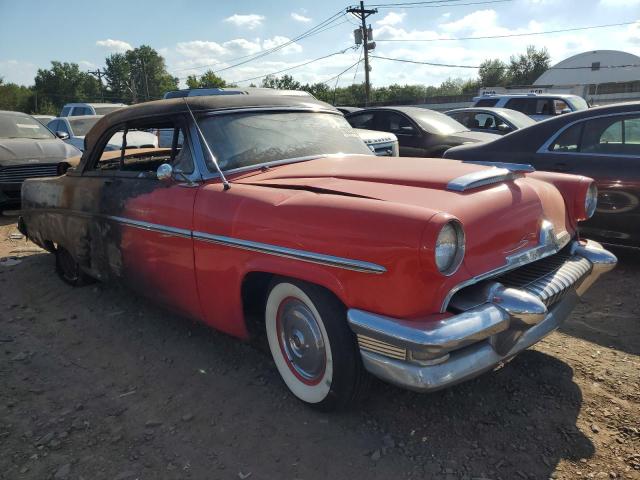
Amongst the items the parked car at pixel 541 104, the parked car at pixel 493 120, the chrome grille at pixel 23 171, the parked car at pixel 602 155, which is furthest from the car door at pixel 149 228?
the parked car at pixel 541 104

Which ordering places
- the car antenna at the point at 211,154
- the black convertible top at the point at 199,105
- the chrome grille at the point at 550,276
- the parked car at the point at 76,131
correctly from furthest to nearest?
the parked car at the point at 76,131 → the black convertible top at the point at 199,105 → the car antenna at the point at 211,154 → the chrome grille at the point at 550,276

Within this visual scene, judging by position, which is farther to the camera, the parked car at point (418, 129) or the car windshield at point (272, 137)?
the parked car at point (418, 129)

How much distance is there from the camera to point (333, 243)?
2238 mm

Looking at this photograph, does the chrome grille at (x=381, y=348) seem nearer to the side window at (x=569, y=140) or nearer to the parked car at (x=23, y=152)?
the side window at (x=569, y=140)

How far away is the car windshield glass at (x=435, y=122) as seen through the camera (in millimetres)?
8250

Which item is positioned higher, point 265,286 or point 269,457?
point 265,286

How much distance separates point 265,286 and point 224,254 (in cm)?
30

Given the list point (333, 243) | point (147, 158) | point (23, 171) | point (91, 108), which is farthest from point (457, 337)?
point (91, 108)

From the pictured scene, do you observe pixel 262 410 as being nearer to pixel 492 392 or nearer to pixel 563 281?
pixel 492 392

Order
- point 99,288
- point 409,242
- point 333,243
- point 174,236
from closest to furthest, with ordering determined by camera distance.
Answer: point 409,242
point 333,243
point 174,236
point 99,288

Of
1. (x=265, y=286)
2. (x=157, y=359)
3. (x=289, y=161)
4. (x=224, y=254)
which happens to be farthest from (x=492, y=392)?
(x=157, y=359)

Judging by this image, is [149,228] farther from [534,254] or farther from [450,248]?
[534,254]

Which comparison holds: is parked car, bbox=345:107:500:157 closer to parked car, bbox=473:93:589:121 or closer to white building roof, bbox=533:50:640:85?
parked car, bbox=473:93:589:121

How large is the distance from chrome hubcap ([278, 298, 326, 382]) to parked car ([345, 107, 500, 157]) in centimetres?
588
